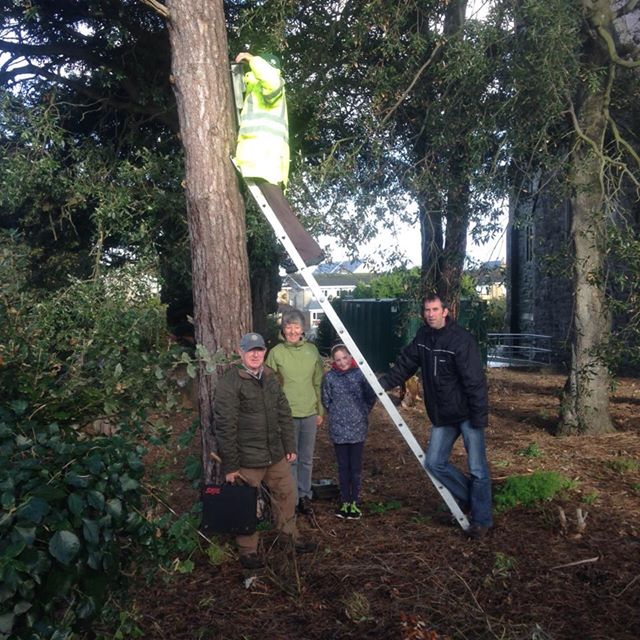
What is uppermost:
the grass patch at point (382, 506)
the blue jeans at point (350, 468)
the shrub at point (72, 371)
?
the shrub at point (72, 371)

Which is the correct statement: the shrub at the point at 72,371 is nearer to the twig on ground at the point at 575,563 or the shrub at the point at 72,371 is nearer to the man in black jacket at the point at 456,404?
the man in black jacket at the point at 456,404

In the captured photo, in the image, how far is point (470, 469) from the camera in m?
6.43

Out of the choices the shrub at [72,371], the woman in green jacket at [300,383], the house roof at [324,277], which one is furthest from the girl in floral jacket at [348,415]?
the shrub at [72,371]

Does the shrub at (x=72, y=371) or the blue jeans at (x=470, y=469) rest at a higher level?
the shrub at (x=72, y=371)

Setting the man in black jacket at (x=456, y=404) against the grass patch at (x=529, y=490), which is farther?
the grass patch at (x=529, y=490)

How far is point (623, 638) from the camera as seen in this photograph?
4.53 m

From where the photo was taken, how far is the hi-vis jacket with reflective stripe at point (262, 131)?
20.5ft

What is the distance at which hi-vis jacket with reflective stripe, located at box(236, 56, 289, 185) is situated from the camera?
6258 millimetres

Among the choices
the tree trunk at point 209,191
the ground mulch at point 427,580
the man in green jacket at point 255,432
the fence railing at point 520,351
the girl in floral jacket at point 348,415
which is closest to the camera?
the ground mulch at point 427,580

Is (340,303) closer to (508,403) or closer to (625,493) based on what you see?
(508,403)

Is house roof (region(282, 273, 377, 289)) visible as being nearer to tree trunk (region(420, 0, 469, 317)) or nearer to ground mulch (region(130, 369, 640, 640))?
tree trunk (region(420, 0, 469, 317))

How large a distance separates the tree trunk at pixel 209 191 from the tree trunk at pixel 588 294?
15.1ft

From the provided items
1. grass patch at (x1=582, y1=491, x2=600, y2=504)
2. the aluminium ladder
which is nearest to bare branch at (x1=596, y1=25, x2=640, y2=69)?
grass patch at (x1=582, y1=491, x2=600, y2=504)

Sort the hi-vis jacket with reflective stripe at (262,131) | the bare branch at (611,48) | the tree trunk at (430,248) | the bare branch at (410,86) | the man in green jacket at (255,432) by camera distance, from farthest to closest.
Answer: the tree trunk at (430,248)
the bare branch at (410,86)
the bare branch at (611,48)
the hi-vis jacket with reflective stripe at (262,131)
the man in green jacket at (255,432)
